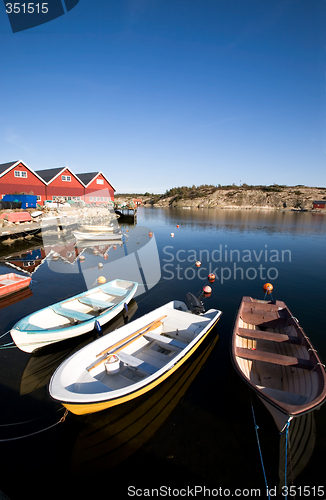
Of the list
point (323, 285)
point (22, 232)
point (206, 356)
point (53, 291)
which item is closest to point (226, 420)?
point (206, 356)

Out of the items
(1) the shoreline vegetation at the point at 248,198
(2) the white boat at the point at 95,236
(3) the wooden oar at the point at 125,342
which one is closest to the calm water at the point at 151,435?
(3) the wooden oar at the point at 125,342

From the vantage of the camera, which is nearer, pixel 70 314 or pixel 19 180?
pixel 70 314

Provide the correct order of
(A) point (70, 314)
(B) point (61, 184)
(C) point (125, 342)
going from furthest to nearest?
(B) point (61, 184), (A) point (70, 314), (C) point (125, 342)

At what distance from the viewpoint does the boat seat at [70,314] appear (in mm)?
10016

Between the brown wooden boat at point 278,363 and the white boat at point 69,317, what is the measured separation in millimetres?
6085

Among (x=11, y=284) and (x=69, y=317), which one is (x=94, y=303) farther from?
(x=11, y=284)

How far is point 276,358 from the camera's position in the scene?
711 centimetres

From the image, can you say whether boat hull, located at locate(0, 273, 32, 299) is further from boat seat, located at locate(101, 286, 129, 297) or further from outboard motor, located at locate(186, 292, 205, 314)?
outboard motor, located at locate(186, 292, 205, 314)

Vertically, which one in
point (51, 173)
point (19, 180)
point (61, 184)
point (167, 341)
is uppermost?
point (51, 173)

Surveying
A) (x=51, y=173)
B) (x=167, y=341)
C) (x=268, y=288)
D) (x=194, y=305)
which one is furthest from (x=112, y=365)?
(x=51, y=173)

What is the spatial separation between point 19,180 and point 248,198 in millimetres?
107925

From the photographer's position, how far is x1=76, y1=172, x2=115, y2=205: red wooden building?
189 ft

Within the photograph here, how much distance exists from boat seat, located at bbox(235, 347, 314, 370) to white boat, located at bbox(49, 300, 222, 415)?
5.40 ft

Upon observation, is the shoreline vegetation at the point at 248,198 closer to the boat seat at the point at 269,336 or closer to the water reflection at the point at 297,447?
the boat seat at the point at 269,336
